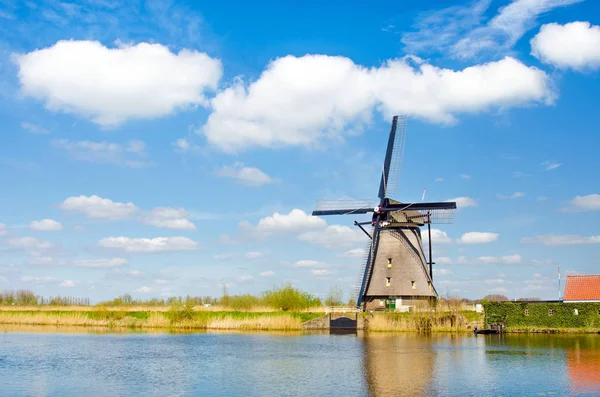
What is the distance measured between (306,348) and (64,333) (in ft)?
54.7

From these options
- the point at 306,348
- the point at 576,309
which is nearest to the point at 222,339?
the point at 306,348

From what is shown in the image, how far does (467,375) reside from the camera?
19.3 meters

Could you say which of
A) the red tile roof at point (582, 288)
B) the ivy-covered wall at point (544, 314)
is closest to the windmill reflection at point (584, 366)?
the ivy-covered wall at point (544, 314)

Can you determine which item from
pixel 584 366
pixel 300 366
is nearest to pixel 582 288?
pixel 584 366

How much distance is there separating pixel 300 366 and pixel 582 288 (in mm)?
23957

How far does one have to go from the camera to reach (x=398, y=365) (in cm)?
2117

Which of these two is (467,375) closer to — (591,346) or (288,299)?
(591,346)

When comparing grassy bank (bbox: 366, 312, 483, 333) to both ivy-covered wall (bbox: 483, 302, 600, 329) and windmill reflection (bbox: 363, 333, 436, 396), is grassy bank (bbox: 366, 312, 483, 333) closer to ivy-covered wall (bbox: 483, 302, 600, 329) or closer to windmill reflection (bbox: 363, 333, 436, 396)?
ivy-covered wall (bbox: 483, 302, 600, 329)

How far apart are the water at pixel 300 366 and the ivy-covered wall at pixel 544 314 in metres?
4.06

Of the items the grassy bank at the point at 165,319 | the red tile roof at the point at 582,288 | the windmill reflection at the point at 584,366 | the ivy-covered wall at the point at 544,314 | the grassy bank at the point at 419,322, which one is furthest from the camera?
the grassy bank at the point at 165,319

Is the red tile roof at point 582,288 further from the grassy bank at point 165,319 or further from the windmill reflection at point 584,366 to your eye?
the grassy bank at point 165,319

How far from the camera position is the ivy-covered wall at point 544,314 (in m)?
A: 36.3

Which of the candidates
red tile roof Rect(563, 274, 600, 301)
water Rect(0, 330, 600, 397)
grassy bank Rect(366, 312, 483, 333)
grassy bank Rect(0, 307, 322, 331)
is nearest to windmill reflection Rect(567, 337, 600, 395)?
water Rect(0, 330, 600, 397)

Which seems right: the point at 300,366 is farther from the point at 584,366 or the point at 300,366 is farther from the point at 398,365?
the point at 584,366
